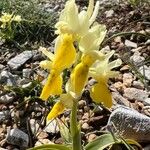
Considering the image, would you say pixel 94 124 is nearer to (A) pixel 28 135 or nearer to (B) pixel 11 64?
(A) pixel 28 135

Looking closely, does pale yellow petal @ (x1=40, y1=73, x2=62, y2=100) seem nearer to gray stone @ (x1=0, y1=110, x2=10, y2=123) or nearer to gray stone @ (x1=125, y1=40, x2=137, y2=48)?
gray stone @ (x1=0, y1=110, x2=10, y2=123)

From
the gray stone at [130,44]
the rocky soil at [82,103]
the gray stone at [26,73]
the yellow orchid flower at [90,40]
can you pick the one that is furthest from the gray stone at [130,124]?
the gray stone at [130,44]

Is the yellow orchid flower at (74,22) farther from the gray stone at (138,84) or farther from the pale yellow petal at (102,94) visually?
the gray stone at (138,84)

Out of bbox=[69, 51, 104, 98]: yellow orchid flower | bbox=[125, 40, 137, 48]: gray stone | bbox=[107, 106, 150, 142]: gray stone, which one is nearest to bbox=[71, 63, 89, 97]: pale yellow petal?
bbox=[69, 51, 104, 98]: yellow orchid flower

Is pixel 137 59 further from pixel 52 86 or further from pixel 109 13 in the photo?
pixel 52 86

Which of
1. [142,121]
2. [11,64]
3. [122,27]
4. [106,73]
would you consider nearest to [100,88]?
[106,73]

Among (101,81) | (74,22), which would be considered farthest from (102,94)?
(74,22)

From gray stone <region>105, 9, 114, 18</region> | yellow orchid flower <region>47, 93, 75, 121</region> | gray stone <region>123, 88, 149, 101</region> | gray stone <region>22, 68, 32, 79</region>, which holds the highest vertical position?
yellow orchid flower <region>47, 93, 75, 121</region>
